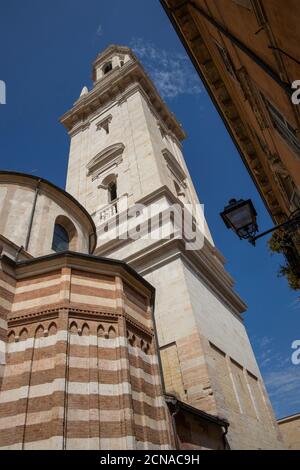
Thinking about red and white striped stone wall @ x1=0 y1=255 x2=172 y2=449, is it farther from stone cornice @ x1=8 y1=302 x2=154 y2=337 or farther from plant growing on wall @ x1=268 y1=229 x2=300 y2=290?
plant growing on wall @ x1=268 y1=229 x2=300 y2=290

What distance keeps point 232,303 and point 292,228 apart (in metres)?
10.5

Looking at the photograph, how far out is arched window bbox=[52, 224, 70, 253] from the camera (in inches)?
431

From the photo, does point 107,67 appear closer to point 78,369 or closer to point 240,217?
point 240,217

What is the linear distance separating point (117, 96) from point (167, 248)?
15.6m

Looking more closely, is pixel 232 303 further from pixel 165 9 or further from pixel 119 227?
pixel 165 9

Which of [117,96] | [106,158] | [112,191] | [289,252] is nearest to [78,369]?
[289,252]

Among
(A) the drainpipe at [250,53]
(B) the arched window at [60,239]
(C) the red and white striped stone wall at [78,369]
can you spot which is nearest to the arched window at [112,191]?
(B) the arched window at [60,239]

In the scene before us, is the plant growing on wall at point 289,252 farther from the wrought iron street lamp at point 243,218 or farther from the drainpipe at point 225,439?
the drainpipe at point 225,439

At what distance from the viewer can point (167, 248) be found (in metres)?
12.3

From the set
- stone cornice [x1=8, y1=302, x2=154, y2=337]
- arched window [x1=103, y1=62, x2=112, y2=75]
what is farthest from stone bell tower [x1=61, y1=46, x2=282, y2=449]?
arched window [x1=103, y1=62, x2=112, y2=75]

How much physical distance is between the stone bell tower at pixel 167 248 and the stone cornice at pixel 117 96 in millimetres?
73

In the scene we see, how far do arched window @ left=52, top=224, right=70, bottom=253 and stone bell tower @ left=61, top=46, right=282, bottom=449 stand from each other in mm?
2487

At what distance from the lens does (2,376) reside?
572 cm

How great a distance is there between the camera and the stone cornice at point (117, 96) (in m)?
23.6
